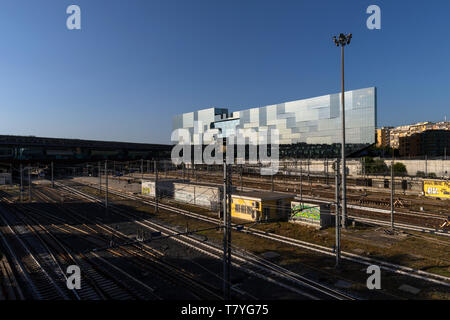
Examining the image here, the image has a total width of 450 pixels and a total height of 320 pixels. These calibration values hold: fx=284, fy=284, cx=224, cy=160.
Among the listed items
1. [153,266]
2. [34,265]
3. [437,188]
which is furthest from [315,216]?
[437,188]

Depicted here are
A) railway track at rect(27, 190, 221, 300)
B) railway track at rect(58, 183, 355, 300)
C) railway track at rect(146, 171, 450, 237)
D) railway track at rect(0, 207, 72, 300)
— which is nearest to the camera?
railway track at rect(58, 183, 355, 300)

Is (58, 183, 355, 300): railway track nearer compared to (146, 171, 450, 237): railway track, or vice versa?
(58, 183, 355, 300): railway track

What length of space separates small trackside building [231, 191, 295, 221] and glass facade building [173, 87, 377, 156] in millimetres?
41130

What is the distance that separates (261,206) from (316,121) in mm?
47246

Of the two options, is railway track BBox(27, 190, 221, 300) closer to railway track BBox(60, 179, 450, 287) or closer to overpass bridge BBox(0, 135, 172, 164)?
railway track BBox(60, 179, 450, 287)

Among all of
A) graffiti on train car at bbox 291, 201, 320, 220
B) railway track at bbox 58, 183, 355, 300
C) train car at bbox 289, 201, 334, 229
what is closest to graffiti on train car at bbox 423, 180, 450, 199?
train car at bbox 289, 201, 334, 229

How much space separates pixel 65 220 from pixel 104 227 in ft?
20.5

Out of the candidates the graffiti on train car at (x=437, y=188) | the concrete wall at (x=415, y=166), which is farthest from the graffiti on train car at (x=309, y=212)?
the concrete wall at (x=415, y=166)

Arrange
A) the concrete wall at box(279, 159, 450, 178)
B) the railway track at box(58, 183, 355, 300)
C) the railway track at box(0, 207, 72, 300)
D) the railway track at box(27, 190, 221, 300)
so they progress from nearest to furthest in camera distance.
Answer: the railway track at box(58, 183, 355, 300) < the railway track at box(27, 190, 221, 300) < the railway track at box(0, 207, 72, 300) < the concrete wall at box(279, 159, 450, 178)

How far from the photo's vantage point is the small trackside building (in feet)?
80.0

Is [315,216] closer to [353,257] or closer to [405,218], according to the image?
[353,257]

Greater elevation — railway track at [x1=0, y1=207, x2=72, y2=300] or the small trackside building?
the small trackside building

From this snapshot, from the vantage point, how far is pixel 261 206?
24.2 meters

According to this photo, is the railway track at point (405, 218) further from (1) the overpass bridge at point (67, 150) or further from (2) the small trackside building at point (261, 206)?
(1) the overpass bridge at point (67, 150)
